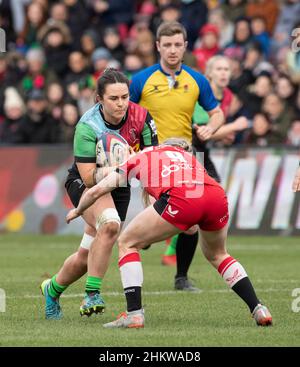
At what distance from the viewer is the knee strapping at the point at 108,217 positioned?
8708 mm

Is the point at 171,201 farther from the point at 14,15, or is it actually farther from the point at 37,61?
the point at 14,15

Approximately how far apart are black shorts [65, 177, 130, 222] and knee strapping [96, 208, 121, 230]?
1.55 feet

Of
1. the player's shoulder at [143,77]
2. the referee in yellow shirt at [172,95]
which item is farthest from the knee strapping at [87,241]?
the player's shoulder at [143,77]

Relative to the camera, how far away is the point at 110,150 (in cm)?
906

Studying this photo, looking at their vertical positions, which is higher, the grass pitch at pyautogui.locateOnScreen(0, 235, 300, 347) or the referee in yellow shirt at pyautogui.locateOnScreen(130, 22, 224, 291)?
the referee in yellow shirt at pyautogui.locateOnScreen(130, 22, 224, 291)

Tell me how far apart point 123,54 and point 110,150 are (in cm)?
1218

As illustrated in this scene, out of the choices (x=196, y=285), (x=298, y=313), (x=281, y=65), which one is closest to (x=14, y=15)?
(x=281, y=65)

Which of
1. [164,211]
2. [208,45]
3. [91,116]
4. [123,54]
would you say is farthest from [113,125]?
[123,54]

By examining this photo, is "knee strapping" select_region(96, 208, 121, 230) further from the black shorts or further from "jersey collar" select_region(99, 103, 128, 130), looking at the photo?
"jersey collar" select_region(99, 103, 128, 130)

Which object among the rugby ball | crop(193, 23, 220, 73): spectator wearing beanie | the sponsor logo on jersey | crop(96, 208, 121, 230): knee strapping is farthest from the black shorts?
crop(193, 23, 220, 73): spectator wearing beanie

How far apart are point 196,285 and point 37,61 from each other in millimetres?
9988

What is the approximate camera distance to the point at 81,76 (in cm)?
2066

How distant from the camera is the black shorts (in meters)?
9.21

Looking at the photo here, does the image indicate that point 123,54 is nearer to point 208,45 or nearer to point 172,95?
point 208,45
